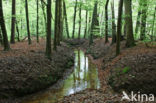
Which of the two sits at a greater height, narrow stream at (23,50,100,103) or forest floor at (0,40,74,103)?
forest floor at (0,40,74,103)

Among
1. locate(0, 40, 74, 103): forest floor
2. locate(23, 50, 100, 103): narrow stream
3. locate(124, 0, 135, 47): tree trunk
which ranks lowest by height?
locate(23, 50, 100, 103): narrow stream

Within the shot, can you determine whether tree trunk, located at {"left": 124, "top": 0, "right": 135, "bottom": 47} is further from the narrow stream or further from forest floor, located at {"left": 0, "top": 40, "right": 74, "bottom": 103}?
forest floor, located at {"left": 0, "top": 40, "right": 74, "bottom": 103}

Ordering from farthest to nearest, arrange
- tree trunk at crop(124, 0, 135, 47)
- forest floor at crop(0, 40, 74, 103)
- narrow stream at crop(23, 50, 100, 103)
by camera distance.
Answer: tree trunk at crop(124, 0, 135, 47) → narrow stream at crop(23, 50, 100, 103) → forest floor at crop(0, 40, 74, 103)

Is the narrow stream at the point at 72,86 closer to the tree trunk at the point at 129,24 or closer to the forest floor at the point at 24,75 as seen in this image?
the forest floor at the point at 24,75

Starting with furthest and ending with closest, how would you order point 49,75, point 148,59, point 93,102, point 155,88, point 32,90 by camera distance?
point 49,75
point 148,59
point 32,90
point 155,88
point 93,102

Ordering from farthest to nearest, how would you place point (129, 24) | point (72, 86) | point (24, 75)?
point (129, 24) < point (72, 86) < point (24, 75)

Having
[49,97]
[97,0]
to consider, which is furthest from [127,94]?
[97,0]

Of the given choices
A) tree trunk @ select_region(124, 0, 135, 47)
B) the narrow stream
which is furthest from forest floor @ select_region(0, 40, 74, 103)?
tree trunk @ select_region(124, 0, 135, 47)

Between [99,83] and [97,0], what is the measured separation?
15.6m

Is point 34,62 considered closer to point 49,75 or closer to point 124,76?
point 49,75

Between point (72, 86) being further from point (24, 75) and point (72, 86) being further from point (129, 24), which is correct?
point (129, 24)

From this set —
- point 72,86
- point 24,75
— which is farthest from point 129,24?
point 24,75

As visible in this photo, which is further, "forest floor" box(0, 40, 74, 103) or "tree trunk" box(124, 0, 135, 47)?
"tree trunk" box(124, 0, 135, 47)

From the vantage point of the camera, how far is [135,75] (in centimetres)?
762
